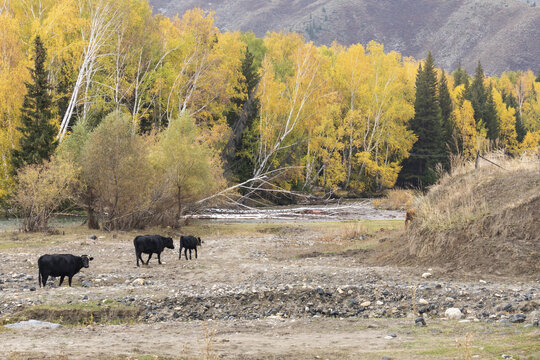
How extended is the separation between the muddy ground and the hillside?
939 millimetres

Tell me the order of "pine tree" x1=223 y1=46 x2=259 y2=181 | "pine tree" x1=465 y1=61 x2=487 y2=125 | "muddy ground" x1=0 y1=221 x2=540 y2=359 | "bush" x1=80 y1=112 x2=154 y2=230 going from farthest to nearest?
"pine tree" x1=465 y1=61 x2=487 y2=125, "pine tree" x1=223 y1=46 x2=259 y2=181, "bush" x1=80 y1=112 x2=154 y2=230, "muddy ground" x1=0 y1=221 x2=540 y2=359

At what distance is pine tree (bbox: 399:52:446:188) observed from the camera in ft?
243

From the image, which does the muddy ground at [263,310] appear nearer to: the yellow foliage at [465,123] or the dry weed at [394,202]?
the dry weed at [394,202]

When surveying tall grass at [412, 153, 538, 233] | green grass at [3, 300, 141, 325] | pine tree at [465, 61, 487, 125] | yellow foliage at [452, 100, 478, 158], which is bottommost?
green grass at [3, 300, 141, 325]

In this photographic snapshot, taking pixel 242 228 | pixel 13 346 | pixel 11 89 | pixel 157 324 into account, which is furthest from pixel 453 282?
pixel 11 89

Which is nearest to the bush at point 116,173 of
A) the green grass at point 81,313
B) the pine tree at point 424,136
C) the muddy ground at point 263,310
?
the muddy ground at point 263,310

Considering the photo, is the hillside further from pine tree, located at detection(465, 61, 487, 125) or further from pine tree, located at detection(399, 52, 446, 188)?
pine tree, located at detection(465, 61, 487, 125)

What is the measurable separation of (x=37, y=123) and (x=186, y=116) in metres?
9.28

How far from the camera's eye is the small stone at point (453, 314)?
37.2 feet

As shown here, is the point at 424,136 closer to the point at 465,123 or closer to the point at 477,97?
the point at 465,123

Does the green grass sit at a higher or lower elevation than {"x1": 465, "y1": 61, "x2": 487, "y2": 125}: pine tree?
lower

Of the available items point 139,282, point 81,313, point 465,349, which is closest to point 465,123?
point 139,282

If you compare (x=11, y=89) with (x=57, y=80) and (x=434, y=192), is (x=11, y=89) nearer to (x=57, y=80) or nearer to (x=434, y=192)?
(x=57, y=80)

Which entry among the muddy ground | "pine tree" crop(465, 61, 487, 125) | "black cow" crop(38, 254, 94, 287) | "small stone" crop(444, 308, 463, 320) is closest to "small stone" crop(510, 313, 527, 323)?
the muddy ground
